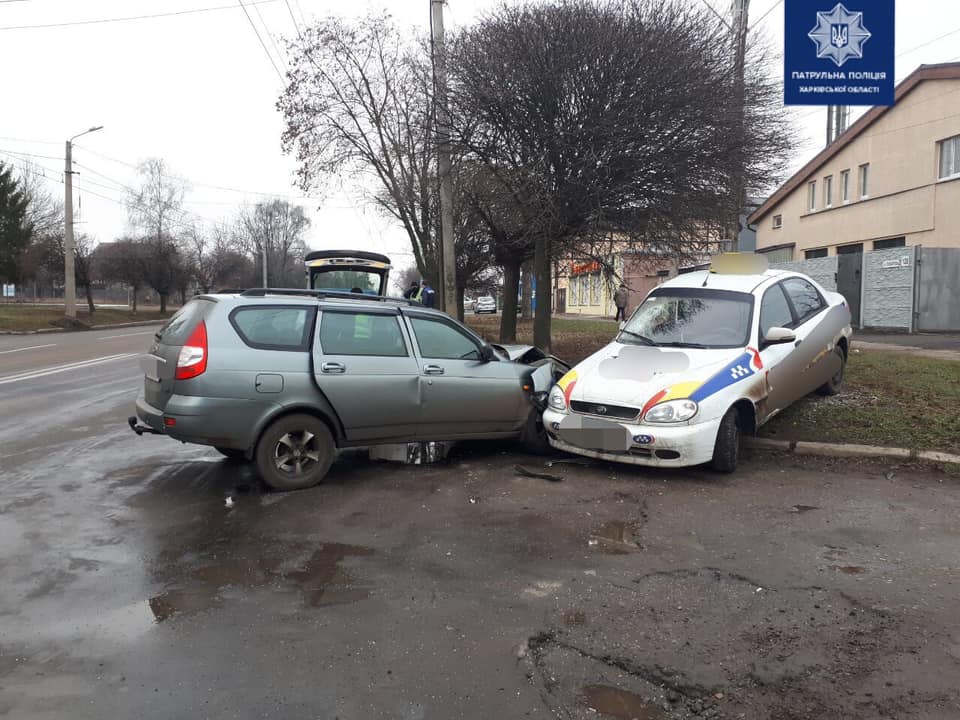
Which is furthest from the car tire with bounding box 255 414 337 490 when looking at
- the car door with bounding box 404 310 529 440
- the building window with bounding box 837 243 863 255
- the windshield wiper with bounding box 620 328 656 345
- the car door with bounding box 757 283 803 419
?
the building window with bounding box 837 243 863 255

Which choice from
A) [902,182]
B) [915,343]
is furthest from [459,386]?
[902,182]

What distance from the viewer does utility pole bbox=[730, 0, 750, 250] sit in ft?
35.4

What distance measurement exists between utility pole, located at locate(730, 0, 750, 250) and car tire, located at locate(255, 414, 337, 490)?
26.8 feet

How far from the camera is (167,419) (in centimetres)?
561

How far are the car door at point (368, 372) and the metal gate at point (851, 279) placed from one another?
19.3 m

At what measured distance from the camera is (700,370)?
6.38 m

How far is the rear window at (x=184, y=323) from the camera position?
5819mm

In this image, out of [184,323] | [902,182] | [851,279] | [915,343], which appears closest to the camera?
[184,323]

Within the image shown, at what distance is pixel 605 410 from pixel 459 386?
136 centimetres

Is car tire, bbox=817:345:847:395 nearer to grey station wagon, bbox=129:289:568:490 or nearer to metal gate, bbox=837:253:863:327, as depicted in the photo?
grey station wagon, bbox=129:289:568:490

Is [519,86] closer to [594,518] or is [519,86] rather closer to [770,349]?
[770,349]

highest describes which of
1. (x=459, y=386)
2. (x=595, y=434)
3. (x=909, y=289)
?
(x=909, y=289)

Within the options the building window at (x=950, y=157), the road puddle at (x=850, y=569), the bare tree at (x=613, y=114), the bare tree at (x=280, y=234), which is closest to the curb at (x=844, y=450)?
the road puddle at (x=850, y=569)

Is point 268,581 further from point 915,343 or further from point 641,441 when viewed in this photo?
point 915,343
